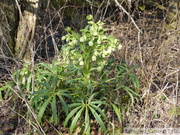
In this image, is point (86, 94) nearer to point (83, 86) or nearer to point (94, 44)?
point (83, 86)

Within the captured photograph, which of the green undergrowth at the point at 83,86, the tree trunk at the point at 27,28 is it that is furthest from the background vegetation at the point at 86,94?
the tree trunk at the point at 27,28

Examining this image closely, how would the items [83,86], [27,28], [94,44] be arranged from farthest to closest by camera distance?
1. [27,28]
2. [83,86]
3. [94,44]

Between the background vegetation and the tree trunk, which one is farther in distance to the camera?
the tree trunk

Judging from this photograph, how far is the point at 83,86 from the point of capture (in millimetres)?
2889

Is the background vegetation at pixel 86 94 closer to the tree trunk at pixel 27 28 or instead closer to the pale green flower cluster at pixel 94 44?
the pale green flower cluster at pixel 94 44

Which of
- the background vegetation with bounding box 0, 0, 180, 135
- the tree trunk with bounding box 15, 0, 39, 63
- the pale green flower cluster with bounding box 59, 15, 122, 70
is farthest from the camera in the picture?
the tree trunk with bounding box 15, 0, 39, 63

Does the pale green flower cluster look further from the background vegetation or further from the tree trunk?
the tree trunk

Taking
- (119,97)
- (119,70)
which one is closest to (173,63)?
(119,70)

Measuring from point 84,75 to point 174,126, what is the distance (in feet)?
4.00

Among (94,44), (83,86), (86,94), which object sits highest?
(94,44)

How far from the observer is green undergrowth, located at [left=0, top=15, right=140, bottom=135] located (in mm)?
2666

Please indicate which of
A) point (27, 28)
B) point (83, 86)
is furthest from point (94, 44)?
point (27, 28)

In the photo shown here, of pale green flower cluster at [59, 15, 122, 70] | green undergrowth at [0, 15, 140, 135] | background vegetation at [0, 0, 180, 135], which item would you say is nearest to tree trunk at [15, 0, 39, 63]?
background vegetation at [0, 0, 180, 135]

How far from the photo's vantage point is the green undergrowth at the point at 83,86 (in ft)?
8.75
